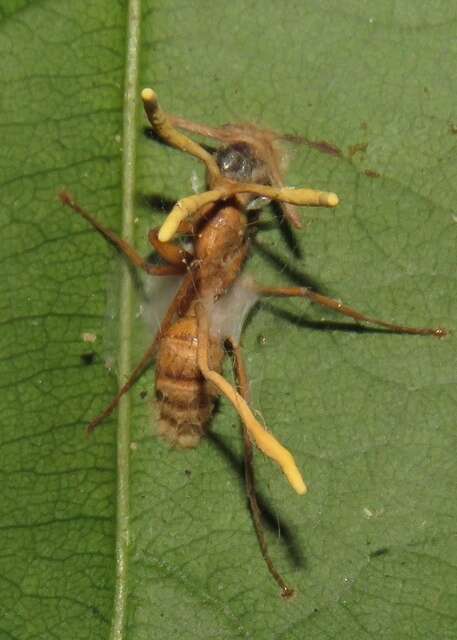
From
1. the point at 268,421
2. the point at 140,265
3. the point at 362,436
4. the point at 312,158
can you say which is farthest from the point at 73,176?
the point at 362,436

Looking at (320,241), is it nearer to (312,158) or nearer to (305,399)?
(312,158)

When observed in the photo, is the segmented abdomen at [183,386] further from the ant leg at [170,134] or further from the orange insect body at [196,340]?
the ant leg at [170,134]

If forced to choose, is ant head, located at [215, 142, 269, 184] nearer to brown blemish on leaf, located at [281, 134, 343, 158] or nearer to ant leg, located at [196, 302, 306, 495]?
brown blemish on leaf, located at [281, 134, 343, 158]

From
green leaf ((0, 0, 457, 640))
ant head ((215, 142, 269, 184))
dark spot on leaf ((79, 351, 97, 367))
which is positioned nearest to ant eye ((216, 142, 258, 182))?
ant head ((215, 142, 269, 184))

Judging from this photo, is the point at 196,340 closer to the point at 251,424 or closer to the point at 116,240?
the point at 116,240

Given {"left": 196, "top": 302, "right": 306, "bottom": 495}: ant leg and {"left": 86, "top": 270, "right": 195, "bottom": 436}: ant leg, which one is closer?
{"left": 196, "top": 302, "right": 306, "bottom": 495}: ant leg

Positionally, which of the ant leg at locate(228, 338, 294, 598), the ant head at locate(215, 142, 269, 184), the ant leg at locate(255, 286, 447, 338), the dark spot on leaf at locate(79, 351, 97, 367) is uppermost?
the ant head at locate(215, 142, 269, 184)

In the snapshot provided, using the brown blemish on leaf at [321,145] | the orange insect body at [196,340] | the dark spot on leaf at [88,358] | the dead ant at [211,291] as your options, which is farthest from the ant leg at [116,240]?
the brown blemish on leaf at [321,145]
